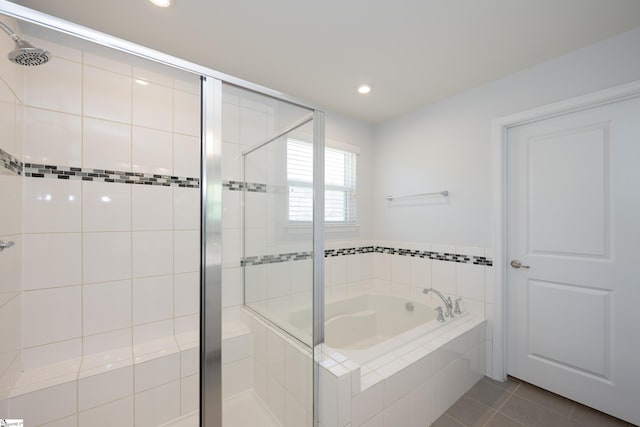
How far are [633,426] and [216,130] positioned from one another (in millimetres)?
2830

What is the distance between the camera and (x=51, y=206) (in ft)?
4.61

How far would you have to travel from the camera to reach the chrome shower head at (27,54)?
885 mm

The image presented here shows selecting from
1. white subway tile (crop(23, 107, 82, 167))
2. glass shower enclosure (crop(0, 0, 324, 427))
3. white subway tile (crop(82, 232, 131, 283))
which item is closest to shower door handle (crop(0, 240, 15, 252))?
glass shower enclosure (crop(0, 0, 324, 427))

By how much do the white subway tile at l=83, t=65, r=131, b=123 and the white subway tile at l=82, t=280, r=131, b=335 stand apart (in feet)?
3.32

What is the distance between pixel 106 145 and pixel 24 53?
69 cm

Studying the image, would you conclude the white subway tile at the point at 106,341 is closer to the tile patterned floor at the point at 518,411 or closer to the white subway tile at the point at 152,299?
the white subway tile at the point at 152,299

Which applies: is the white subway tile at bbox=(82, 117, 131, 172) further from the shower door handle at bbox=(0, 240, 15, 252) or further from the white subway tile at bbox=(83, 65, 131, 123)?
the shower door handle at bbox=(0, 240, 15, 252)

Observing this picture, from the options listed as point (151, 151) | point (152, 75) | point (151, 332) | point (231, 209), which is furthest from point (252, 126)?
point (151, 332)

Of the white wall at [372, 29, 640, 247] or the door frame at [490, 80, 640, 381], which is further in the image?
the door frame at [490, 80, 640, 381]

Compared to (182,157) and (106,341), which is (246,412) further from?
(182,157)

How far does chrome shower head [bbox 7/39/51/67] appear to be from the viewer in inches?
34.8

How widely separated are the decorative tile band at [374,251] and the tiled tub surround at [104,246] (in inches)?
19.3

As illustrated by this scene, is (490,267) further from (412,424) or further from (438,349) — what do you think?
(412,424)

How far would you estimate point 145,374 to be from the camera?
1.49m
